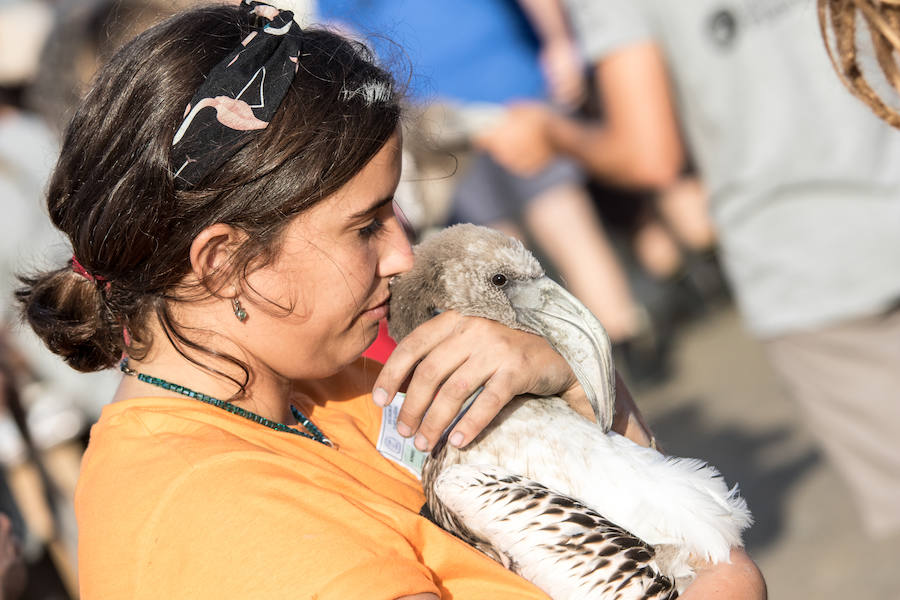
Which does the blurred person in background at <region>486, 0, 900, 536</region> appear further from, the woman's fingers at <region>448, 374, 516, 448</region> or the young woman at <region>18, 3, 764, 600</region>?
the woman's fingers at <region>448, 374, 516, 448</region>

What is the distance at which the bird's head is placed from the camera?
2172 millimetres

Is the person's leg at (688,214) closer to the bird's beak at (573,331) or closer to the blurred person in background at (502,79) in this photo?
the blurred person in background at (502,79)

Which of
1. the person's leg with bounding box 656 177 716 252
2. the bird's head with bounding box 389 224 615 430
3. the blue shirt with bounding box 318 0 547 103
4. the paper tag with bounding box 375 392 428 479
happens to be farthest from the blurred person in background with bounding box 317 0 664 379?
the paper tag with bounding box 375 392 428 479

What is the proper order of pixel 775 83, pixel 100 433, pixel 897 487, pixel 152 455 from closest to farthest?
pixel 152 455 < pixel 100 433 < pixel 775 83 < pixel 897 487

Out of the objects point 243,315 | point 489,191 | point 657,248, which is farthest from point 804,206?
point 657,248

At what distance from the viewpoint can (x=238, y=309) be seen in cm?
196

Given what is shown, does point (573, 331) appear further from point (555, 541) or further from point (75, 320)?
point (75, 320)

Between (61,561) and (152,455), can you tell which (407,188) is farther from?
(61,561)

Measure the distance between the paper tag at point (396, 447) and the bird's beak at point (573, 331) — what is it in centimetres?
37

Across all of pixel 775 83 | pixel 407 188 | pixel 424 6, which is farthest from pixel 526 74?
pixel 775 83

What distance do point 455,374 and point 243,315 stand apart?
1.52ft

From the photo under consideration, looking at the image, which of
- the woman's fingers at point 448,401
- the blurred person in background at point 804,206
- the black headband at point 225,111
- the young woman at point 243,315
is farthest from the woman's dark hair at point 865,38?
the blurred person in background at point 804,206

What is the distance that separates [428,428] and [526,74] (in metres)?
4.51

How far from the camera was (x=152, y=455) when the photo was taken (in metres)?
1.79
